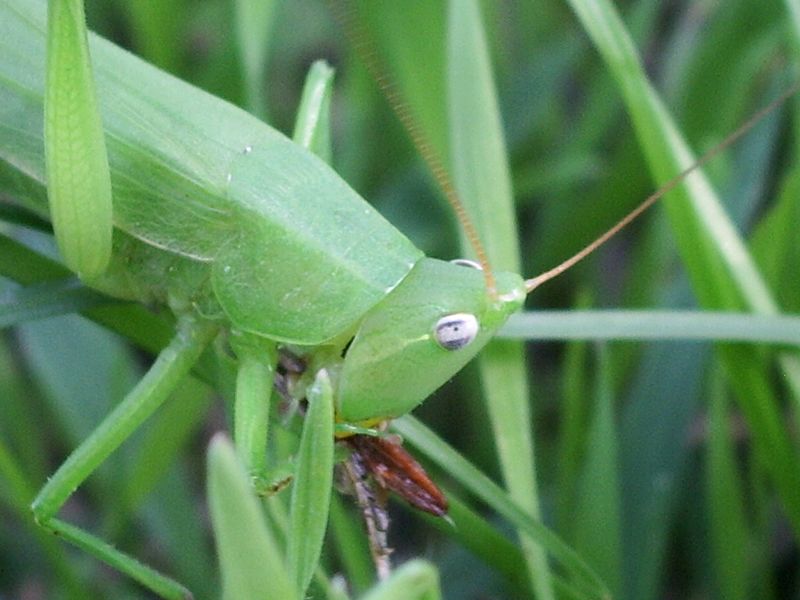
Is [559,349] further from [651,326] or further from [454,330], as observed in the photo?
[454,330]

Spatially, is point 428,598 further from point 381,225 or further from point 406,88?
point 406,88

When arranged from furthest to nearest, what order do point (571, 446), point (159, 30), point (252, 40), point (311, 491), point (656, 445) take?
point (159, 30)
point (252, 40)
point (656, 445)
point (571, 446)
point (311, 491)

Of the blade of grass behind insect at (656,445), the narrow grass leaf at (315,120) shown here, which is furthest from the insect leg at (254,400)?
the blade of grass behind insect at (656,445)

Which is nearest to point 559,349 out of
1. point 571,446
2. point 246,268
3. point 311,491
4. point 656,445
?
point 656,445

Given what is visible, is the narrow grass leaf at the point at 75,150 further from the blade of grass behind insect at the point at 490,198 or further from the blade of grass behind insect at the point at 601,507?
the blade of grass behind insect at the point at 601,507

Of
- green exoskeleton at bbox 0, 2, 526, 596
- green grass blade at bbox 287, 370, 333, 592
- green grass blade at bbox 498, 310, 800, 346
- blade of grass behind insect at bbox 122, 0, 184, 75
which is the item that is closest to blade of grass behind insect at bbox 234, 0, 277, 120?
blade of grass behind insect at bbox 122, 0, 184, 75

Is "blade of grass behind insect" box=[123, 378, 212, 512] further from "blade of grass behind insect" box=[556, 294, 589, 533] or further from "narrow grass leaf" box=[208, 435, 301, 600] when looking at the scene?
"narrow grass leaf" box=[208, 435, 301, 600]

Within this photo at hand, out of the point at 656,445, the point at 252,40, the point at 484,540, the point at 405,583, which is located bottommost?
the point at 405,583
